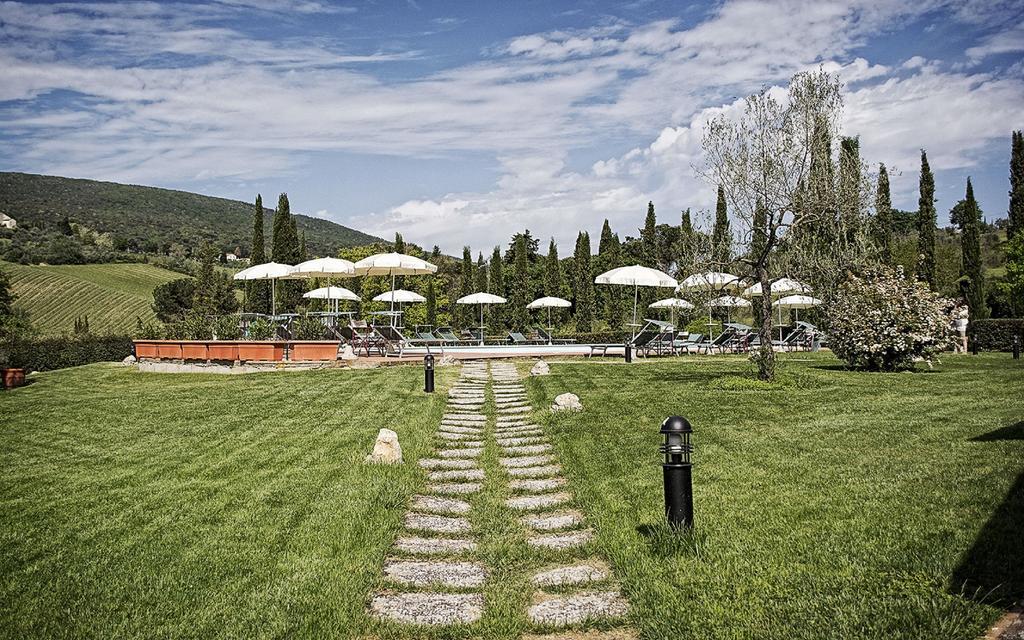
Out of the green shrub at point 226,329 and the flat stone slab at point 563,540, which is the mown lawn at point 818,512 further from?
the green shrub at point 226,329

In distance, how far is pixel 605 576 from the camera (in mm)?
3951

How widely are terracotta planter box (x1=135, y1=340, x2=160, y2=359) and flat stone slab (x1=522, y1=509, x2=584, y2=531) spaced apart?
47.2ft

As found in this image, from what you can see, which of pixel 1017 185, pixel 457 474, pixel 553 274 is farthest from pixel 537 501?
pixel 553 274

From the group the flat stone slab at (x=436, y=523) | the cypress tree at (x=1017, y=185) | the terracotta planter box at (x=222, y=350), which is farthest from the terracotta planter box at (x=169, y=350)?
the cypress tree at (x=1017, y=185)

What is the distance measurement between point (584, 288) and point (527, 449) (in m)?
26.2

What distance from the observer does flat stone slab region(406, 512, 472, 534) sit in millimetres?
4930

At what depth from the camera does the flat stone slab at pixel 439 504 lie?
5383mm

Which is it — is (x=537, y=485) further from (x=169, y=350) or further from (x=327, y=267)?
(x=327, y=267)

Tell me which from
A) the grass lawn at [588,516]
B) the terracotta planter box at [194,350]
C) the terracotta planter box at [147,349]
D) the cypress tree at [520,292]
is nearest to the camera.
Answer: the grass lawn at [588,516]

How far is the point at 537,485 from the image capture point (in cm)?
601

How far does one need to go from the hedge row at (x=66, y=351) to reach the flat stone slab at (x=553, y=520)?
17.0m

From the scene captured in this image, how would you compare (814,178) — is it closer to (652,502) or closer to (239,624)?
(652,502)

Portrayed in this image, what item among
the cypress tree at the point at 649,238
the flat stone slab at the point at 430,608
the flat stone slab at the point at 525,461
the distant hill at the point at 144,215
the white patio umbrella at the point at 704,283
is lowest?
the flat stone slab at the point at 430,608

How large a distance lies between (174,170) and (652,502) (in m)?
28.6
